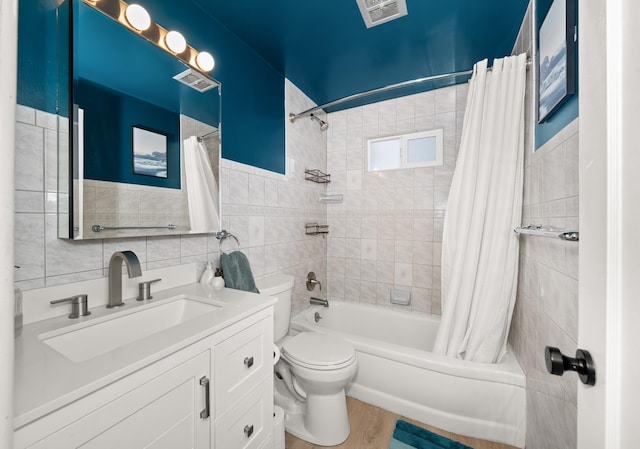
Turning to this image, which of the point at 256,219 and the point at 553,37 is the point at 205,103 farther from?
the point at 553,37

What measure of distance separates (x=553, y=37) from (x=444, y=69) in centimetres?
99

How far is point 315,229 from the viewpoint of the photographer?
8.39 feet

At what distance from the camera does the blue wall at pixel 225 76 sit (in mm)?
888

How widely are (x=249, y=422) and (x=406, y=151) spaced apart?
231 centimetres

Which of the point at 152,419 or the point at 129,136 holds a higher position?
the point at 129,136

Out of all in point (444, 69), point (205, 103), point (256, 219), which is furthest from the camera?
point (444, 69)

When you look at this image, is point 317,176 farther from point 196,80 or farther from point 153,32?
point 153,32

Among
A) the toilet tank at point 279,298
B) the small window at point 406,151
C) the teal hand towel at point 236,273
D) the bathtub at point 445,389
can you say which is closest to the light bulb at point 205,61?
the teal hand towel at point 236,273

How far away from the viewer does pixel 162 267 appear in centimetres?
126

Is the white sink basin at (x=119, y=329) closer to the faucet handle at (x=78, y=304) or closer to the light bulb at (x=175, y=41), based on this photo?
the faucet handle at (x=78, y=304)

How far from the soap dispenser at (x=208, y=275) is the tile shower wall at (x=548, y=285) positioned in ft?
5.08

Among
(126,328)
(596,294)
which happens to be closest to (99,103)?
(126,328)

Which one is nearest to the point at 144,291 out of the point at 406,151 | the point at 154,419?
the point at 154,419

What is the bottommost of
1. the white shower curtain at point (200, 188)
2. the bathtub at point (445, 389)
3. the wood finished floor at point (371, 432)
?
the wood finished floor at point (371, 432)
